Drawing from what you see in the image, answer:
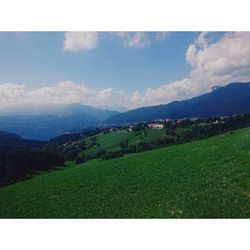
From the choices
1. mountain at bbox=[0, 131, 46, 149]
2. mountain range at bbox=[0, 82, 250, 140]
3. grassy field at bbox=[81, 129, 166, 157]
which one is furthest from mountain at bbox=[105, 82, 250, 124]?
mountain at bbox=[0, 131, 46, 149]

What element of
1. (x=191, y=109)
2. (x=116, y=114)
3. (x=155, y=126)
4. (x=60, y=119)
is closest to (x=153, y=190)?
(x=155, y=126)

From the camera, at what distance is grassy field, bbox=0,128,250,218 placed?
65.6ft

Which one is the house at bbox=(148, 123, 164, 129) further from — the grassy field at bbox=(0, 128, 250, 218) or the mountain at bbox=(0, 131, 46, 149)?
the mountain at bbox=(0, 131, 46, 149)

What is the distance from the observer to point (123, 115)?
44375mm

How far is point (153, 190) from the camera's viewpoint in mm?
23109

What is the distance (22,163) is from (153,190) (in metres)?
22.2

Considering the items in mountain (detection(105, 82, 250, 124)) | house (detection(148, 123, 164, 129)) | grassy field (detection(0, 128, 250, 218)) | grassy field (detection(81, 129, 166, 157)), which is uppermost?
mountain (detection(105, 82, 250, 124))

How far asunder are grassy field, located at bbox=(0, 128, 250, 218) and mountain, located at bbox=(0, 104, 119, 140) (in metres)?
15.6

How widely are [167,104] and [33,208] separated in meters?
21.5

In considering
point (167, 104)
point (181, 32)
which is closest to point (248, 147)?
point (181, 32)
